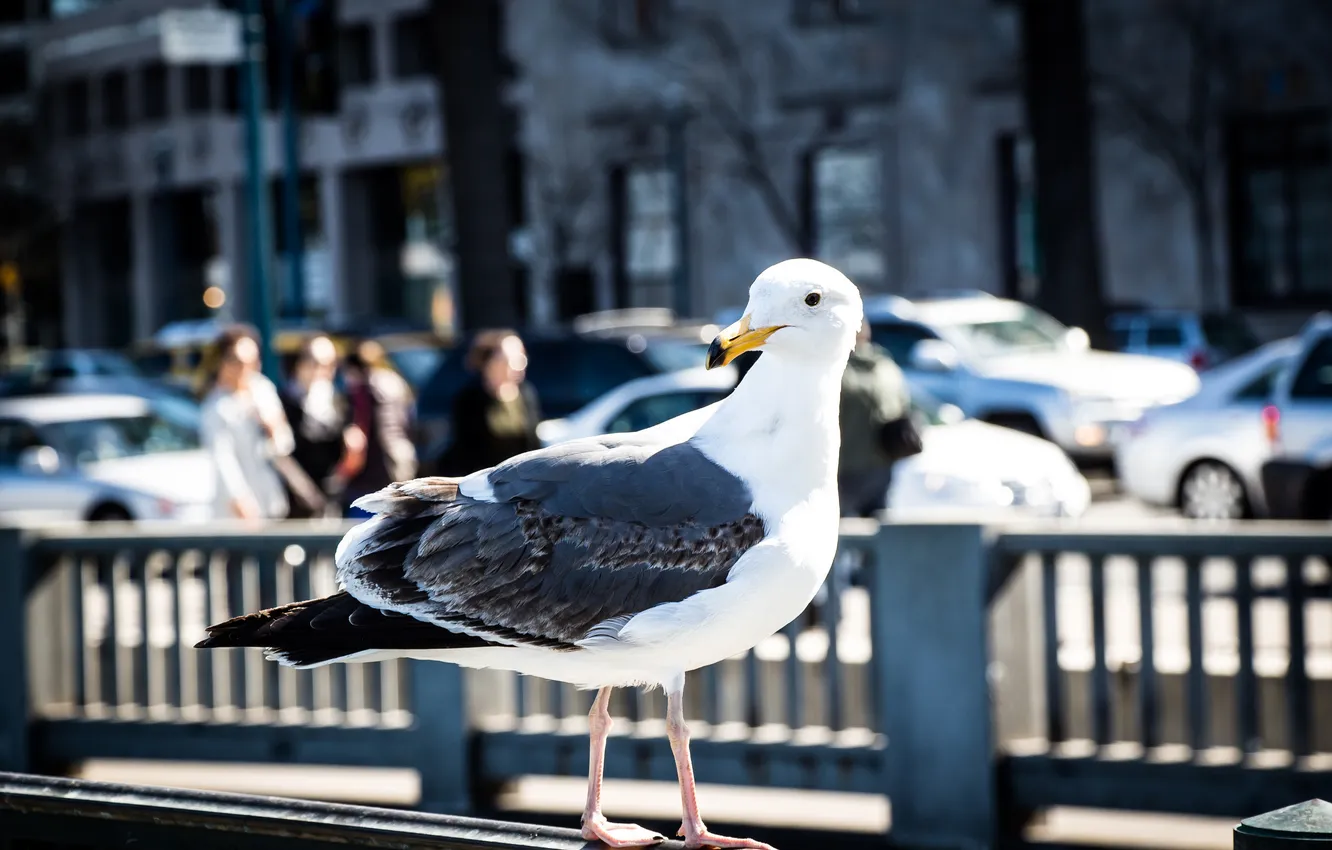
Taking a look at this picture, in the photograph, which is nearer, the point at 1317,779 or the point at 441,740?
the point at 1317,779

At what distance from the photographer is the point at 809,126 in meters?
40.4

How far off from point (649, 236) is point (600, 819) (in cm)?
4049

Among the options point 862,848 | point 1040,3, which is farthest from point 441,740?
point 1040,3

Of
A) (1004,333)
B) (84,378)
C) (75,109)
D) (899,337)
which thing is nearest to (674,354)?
(899,337)

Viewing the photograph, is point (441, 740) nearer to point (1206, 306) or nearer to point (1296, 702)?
point (1296, 702)

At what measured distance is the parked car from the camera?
43.8 ft

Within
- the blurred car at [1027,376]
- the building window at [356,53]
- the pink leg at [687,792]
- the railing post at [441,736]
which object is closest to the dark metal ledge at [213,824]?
the pink leg at [687,792]

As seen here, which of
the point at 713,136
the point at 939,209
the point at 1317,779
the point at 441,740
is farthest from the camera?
the point at 713,136

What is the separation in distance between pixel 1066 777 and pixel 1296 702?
83 centimetres

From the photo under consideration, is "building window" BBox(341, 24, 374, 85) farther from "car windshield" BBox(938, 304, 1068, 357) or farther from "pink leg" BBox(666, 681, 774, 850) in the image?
"pink leg" BBox(666, 681, 774, 850)

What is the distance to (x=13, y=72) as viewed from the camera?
62469 mm

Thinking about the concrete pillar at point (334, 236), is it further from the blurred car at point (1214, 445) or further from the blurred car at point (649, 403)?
the blurred car at point (649, 403)

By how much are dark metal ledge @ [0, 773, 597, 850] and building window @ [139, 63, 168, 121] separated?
187 feet

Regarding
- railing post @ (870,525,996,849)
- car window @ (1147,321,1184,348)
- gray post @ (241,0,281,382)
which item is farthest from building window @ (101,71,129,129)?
railing post @ (870,525,996,849)
